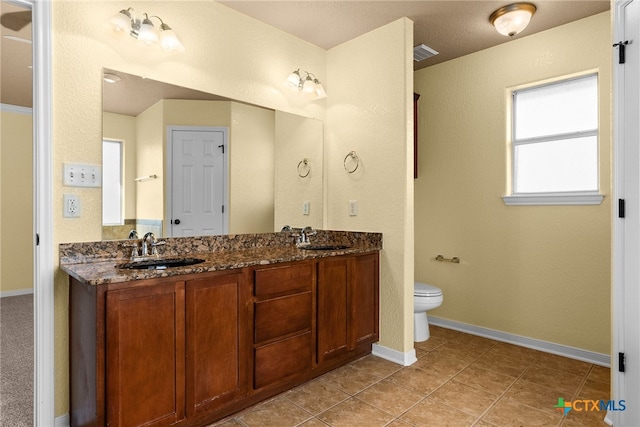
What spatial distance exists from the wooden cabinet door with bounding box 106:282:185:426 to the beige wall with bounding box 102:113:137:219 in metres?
0.72

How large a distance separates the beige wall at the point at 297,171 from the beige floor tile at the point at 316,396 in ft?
3.75

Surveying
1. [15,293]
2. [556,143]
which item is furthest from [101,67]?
[15,293]

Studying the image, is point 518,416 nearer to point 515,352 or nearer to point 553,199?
point 515,352

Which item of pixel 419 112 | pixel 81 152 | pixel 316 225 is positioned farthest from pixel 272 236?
pixel 419 112

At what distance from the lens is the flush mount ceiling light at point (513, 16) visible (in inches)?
97.3

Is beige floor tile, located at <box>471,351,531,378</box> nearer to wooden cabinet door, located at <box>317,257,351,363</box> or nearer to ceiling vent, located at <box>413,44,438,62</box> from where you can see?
wooden cabinet door, located at <box>317,257,351,363</box>

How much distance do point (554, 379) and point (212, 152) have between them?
271 centimetres

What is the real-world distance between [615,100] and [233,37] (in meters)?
2.28

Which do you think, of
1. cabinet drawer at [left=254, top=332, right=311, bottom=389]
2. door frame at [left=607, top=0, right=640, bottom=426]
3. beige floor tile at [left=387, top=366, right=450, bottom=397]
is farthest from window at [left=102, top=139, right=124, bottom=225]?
door frame at [left=607, top=0, right=640, bottom=426]

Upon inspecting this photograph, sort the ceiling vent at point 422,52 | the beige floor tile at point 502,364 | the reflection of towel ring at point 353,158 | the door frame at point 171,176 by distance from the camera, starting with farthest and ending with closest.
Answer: the ceiling vent at point 422,52
the reflection of towel ring at point 353,158
the beige floor tile at point 502,364
the door frame at point 171,176

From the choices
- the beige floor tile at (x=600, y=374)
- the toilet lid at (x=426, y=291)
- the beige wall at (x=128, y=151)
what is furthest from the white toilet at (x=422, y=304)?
the beige wall at (x=128, y=151)

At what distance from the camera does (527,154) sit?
3049 millimetres

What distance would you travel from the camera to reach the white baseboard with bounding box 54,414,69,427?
183cm

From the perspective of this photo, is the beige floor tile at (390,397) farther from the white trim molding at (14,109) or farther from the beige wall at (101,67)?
the white trim molding at (14,109)
